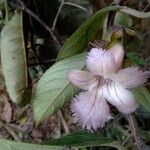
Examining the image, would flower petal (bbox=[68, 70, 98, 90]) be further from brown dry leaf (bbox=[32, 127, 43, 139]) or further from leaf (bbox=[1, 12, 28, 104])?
brown dry leaf (bbox=[32, 127, 43, 139])

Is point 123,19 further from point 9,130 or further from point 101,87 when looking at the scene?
point 9,130

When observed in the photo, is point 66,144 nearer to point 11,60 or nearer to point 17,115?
point 11,60

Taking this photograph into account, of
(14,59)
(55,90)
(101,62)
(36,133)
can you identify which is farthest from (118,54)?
(36,133)

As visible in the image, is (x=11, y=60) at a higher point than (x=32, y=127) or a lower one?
higher

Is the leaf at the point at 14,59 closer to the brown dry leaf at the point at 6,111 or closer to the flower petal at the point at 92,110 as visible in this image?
the flower petal at the point at 92,110

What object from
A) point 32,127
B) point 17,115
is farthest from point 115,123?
point 17,115

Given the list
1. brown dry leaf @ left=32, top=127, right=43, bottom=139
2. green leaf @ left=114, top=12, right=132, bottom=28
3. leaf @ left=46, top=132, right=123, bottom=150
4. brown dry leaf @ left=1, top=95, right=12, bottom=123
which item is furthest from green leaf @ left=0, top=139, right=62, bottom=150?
brown dry leaf @ left=1, top=95, right=12, bottom=123
